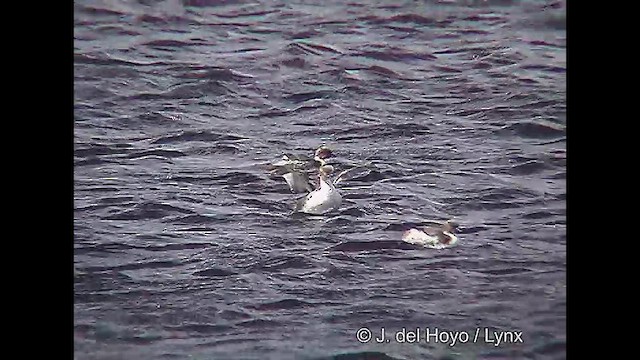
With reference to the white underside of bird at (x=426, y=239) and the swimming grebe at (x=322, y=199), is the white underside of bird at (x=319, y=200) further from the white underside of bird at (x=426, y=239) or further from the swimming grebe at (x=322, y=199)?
the white underside of bird at (x=426, y=239)

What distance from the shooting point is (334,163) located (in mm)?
1477

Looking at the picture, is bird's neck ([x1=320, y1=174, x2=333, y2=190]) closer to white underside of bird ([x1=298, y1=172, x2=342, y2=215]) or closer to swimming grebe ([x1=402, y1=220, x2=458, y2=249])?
white underside of bird ([x1=298, y1=172, x2=342, y2=215])

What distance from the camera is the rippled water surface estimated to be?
1.45 meters

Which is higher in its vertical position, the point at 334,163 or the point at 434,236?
the point at 334,163

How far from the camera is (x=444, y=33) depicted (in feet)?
4.92

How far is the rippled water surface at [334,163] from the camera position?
1.45 meters

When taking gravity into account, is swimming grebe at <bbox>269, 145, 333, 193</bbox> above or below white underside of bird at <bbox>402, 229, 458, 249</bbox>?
above

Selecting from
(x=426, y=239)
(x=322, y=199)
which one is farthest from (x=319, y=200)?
(x=426, y=239)

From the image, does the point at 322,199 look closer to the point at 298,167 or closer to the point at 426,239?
the point at 298,167

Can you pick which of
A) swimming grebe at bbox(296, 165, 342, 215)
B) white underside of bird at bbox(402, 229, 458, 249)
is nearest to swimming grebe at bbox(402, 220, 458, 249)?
white underside of bird at bbox(402, 229, 458, 249)

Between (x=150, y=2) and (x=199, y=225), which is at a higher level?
(x=150, y=2)
